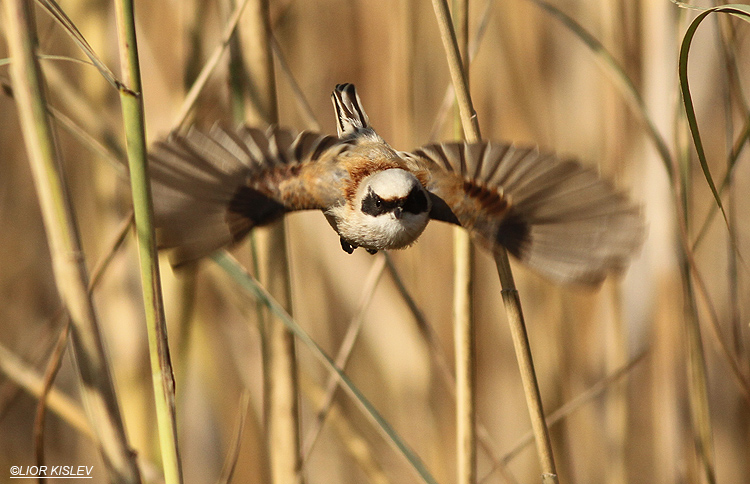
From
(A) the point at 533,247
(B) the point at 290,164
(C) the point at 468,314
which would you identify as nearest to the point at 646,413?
(A) the point at 533,247

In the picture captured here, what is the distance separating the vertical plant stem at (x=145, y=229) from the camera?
1.67ft

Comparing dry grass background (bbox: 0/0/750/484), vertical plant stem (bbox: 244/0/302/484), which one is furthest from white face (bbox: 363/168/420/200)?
dry grass background (bbox: 0/0/750/484)

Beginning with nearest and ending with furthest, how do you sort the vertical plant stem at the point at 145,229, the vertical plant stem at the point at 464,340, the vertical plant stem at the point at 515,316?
1. the vertical plant stem at the point at 145,229
2. the vertical plant stem at the point at 515,316
3. the vertical plant stem at the point at 464,340

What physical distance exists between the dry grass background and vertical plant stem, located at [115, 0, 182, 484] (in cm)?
56

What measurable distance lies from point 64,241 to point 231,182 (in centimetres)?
37

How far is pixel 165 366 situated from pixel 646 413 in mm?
1313

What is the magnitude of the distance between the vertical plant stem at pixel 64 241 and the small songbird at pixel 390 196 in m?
0.21

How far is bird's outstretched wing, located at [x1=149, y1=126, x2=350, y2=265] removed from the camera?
2.69 ft

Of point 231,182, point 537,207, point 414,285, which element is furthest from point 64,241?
point 414,285

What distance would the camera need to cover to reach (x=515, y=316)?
0.65 metres


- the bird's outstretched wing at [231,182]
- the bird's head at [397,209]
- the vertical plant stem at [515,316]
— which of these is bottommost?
the vertical plant stem at [515,316]

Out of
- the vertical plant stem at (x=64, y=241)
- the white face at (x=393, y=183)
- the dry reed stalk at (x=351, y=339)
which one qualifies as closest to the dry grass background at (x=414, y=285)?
the dry reed stalk at (x=351, y=339)

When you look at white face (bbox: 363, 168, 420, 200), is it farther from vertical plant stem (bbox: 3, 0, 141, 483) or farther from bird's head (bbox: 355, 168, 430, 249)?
vertical plant stem (bbox: 3, 0, 141, 483)

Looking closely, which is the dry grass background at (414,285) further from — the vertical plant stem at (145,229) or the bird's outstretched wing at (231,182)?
the vertical plant stem at (145,229)
